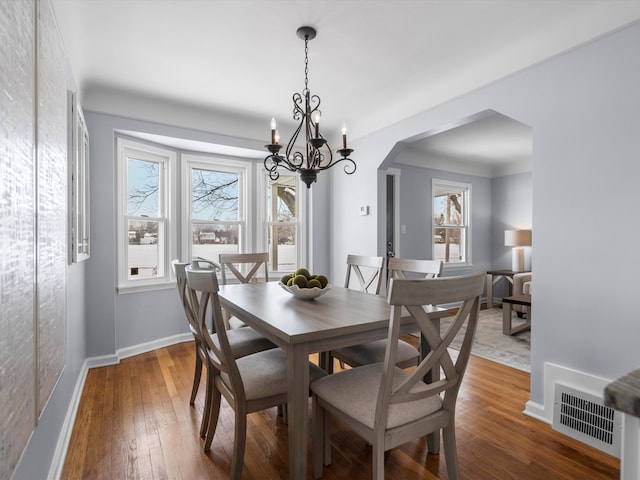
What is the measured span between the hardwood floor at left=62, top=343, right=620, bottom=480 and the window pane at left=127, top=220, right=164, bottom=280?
127cm

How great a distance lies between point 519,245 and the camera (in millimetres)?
5438

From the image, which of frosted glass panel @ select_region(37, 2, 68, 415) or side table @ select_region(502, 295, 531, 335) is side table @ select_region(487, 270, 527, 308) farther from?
frosted glass panel @ select_region(37, 2, 68, 415)

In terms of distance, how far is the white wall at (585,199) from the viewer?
1833 millimetres

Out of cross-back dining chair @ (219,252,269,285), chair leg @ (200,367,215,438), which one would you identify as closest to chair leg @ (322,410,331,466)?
chair leg @ (200,367,215,438)

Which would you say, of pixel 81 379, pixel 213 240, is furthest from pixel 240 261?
pixel 81 379

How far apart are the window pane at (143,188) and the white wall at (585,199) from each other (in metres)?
3.37

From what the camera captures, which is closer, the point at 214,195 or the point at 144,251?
the point at 144,251

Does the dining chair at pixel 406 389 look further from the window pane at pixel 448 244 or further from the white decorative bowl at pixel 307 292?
the window pane at pixel 448 244

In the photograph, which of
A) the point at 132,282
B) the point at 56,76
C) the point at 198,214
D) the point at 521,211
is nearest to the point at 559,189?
the point at 56,76

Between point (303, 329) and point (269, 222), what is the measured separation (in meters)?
3.02

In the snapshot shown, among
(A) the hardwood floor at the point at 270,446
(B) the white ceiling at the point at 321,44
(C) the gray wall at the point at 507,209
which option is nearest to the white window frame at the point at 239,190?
(B) the white ceiling at the point at 321,44

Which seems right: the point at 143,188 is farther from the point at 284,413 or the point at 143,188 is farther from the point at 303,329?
the point at 303,329

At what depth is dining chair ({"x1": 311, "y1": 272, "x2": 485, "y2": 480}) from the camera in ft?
3.92

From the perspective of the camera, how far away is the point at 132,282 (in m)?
3.46
